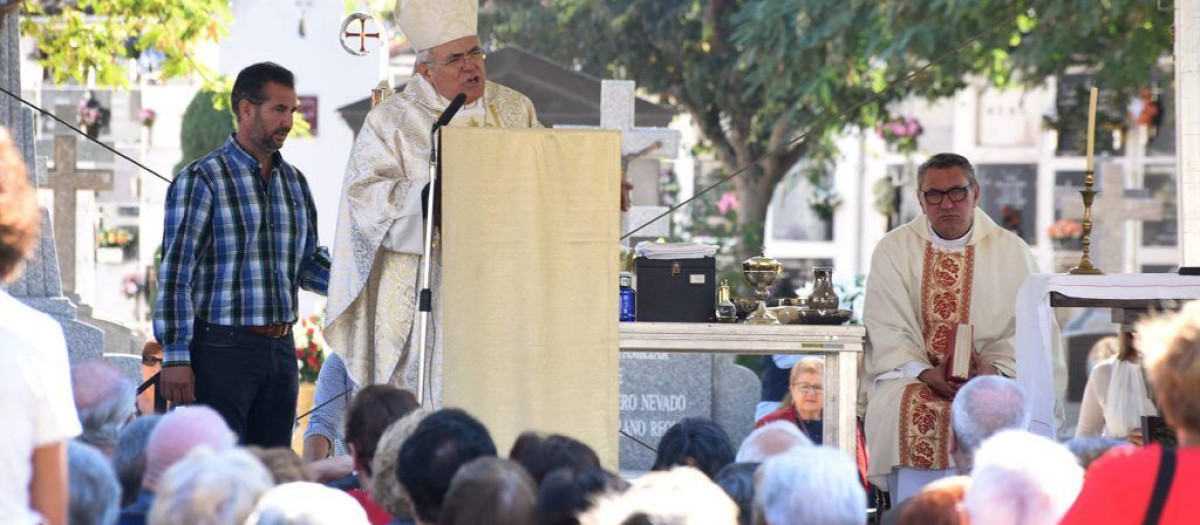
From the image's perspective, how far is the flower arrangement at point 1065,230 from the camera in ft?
71.0

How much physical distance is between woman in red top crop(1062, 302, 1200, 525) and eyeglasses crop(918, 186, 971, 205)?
13.3ft

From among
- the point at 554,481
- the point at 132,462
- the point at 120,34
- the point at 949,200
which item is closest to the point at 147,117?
the point at 120,34

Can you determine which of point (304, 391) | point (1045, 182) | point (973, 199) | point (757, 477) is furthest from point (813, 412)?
point (1045, 182)

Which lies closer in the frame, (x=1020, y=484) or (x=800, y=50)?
(x=1020, y=484)

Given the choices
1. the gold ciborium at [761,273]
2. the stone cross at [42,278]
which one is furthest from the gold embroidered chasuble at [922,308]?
the stone cross at [42,278]

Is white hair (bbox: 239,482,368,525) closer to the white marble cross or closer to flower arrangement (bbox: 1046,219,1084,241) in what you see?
the white marble cross

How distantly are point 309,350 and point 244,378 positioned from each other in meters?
5.04

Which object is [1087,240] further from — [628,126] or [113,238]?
[113,238]

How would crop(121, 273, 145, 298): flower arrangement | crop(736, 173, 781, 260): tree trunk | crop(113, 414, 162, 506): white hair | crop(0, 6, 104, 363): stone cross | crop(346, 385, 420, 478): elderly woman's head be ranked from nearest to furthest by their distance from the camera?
crop(113, 414, 162, 506): white hair
crop(346, 385, 420, 478): elderly woman's head
crop(0, 6, 104, 363): stone cross
crop(736, 173, 781, 260): tree trunk
crop(121, 273, 145, 298): flower arrangement

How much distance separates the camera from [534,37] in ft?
63.5

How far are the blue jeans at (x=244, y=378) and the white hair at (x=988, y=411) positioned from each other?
2420 mm

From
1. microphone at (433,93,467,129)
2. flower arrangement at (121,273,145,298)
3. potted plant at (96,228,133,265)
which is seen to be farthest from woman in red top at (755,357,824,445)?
potted plant at (96,228,133,265)

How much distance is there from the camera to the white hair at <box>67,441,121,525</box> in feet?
11.9

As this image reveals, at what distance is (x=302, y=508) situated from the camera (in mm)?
3533
